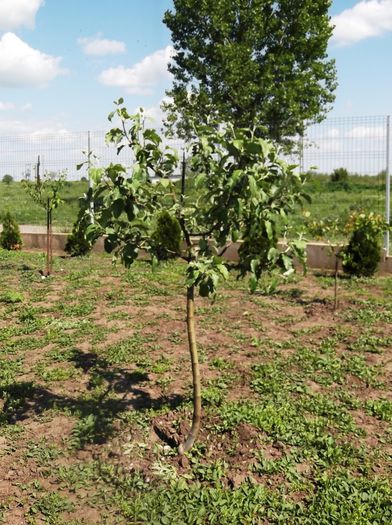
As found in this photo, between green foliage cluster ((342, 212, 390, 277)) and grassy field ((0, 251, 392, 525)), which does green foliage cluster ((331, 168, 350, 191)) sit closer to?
green foliage cluster ((342, 212, 390, 277))

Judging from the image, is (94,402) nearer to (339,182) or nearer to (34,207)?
(339,182)

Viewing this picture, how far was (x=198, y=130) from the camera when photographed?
11.3 ft

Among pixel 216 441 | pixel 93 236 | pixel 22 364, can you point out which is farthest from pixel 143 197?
pixel 22 364

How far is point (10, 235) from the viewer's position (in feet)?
44.6

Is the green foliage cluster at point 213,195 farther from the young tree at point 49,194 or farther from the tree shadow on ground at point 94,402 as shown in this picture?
the young tree at point 49,194

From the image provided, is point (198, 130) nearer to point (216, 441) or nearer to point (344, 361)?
point (216, 441)

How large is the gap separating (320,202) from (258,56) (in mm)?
8338

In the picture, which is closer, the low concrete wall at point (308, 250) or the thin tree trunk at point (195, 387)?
the thin tree trunk at point (195, 387)

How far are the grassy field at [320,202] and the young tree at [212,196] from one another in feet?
36.8

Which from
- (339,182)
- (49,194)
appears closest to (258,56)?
(339,182)

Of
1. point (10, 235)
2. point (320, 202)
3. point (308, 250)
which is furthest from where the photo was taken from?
point (320, 202)

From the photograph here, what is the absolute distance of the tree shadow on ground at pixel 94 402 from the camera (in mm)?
4418

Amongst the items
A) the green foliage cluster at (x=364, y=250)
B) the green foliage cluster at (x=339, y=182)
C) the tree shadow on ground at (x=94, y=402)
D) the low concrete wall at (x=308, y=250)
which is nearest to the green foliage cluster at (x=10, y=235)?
the low concrete wall at (x=308, y=250)

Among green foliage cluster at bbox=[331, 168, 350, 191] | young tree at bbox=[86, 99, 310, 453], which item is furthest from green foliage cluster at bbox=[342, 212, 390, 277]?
green foliage cluster at bbox=[331, 168, 350, 191]
